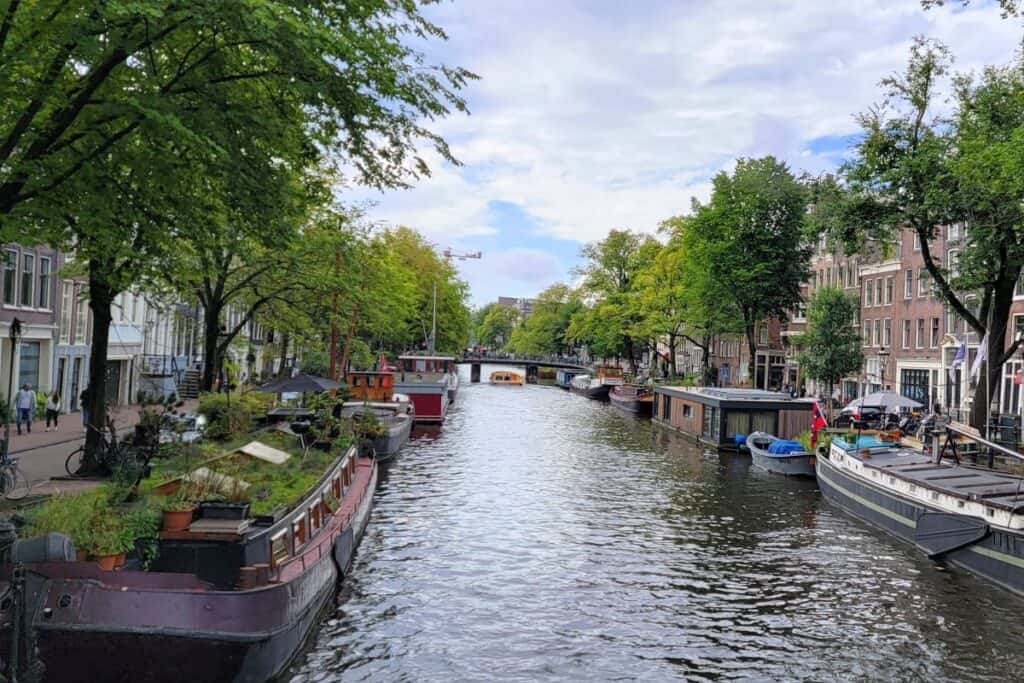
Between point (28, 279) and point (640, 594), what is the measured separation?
1247 inches

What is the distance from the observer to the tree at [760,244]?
56.1 meters

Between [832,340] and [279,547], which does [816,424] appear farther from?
[279,547]

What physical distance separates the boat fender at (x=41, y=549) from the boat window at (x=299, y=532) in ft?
13.1

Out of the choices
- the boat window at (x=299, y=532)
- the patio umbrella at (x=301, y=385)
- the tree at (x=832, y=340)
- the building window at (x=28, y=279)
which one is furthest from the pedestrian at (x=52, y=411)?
the tree at (x=832, y=340)

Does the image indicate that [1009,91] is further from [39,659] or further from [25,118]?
[39,659]

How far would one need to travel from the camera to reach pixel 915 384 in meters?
56.4

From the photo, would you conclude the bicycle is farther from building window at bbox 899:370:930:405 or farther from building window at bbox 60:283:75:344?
building window at bbox 899:370:930:405

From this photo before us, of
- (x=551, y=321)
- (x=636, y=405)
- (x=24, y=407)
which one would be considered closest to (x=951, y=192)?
(x=24, y=407)

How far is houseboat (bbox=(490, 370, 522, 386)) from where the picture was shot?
4405 inches

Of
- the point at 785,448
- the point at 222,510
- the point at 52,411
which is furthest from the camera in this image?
the point at 785,448

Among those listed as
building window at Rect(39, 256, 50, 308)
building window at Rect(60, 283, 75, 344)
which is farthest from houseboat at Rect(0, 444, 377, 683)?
building window at Rect(60, 283, 75, 344)

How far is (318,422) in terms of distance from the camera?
24672 millimetres

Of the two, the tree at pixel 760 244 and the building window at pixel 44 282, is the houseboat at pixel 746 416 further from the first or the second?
the building window at pixel 44 282

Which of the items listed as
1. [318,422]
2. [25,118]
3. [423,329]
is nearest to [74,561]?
[25,118]
